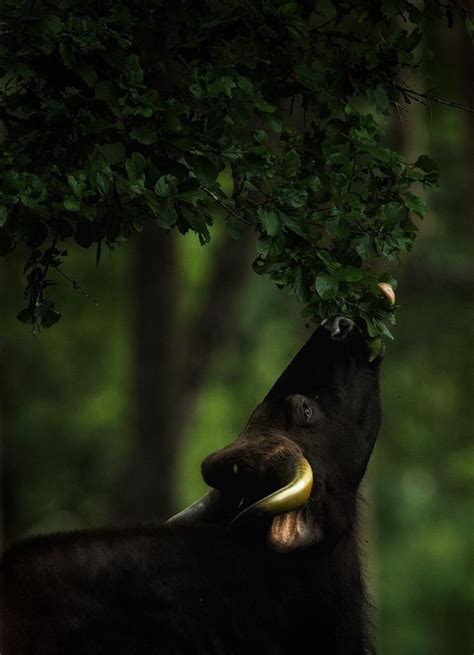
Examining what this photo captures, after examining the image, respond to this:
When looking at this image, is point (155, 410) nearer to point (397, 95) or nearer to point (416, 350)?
point (416, 350)

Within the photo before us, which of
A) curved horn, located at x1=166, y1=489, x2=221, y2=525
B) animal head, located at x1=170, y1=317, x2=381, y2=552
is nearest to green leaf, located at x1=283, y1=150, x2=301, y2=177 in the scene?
animal head, located at x1=170, y1=317, x2=381, y2=552

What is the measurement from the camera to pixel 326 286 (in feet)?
18.3

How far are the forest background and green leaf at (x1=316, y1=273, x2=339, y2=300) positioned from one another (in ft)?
33.8

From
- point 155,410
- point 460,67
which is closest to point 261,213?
point 460,67

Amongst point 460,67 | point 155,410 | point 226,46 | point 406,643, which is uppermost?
point 226,46

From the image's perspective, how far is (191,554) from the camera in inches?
239

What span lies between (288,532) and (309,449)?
0.77m

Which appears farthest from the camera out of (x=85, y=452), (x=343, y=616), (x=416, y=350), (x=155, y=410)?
(x=85, y=452)

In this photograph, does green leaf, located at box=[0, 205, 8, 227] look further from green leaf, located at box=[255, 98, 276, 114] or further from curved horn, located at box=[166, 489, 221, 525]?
curved horn, located at box=[166, 489, 221, 525]

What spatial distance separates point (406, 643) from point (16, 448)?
682cm

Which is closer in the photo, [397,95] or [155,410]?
[397,95]

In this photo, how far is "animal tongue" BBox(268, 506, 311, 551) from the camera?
18.6 feet

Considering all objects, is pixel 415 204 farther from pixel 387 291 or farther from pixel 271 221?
pixel 271 221

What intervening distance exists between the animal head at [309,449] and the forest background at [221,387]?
9488 millimetres
